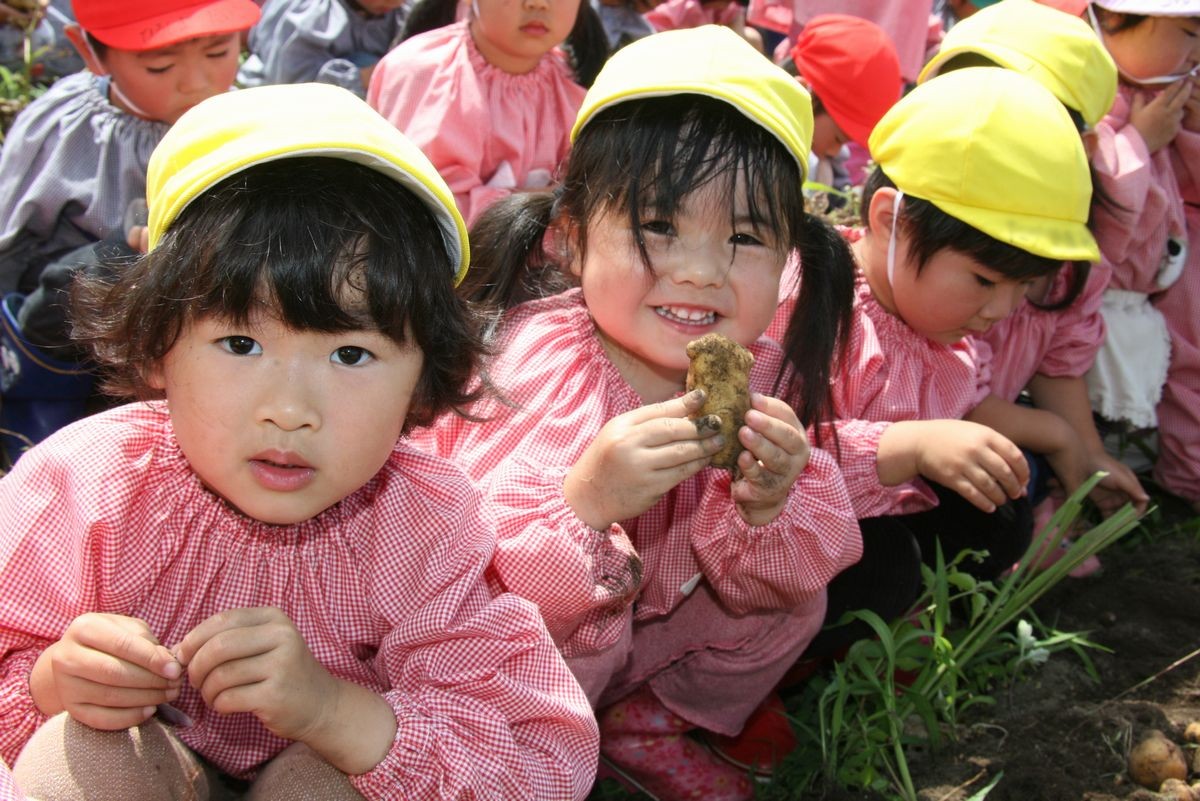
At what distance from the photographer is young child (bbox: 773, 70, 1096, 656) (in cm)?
255

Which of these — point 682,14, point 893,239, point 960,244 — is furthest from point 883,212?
point 682,14

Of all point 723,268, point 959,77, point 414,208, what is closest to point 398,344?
point 414,208

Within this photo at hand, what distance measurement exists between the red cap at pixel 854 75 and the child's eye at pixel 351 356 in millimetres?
3001

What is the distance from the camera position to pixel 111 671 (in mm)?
1461

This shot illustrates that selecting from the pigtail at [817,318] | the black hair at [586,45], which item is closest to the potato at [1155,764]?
the pigtail at [817,318]

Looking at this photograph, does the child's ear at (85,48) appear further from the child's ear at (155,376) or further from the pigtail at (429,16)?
the child's ear at (155,376)

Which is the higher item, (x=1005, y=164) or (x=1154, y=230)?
(x=1005, y=164)

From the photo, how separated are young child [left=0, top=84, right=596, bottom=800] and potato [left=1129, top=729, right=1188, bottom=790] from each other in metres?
1.27

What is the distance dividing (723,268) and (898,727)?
103 cm

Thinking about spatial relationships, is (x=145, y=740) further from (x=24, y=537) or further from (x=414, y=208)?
(x=414, y=208)

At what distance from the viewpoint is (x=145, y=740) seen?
1.62 meters

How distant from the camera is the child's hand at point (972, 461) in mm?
2480

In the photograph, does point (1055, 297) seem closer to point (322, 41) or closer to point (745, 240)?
point (745, 240)

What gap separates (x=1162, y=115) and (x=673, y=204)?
7.18 ft
